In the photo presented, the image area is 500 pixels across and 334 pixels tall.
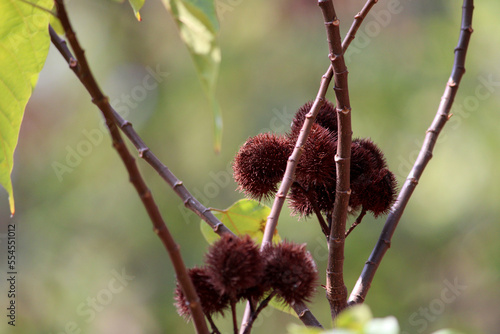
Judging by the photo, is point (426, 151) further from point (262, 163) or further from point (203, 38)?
point (203, 38)

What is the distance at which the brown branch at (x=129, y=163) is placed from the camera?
16.5 inches

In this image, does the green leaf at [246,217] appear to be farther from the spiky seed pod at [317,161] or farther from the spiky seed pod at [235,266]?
the spiky seed pod at [235,266]

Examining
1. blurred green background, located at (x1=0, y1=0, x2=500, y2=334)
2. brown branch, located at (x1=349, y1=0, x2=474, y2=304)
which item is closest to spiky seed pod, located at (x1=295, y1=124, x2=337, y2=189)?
brown branch, located at (x1=349, y1=0, x2=474, y2=304)

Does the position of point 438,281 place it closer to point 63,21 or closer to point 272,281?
point 272,281

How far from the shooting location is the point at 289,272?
56 centimetres

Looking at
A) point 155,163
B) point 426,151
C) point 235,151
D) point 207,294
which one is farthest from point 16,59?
point 235,151

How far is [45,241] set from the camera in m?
3.64

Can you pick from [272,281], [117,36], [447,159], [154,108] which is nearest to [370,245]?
[447,159]

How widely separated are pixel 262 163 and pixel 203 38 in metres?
0.35

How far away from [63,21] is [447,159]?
3216mm

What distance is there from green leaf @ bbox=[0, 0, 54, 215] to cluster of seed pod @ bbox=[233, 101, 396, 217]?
0.31 m

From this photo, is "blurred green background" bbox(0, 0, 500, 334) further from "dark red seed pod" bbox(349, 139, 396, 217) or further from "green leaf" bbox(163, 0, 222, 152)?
"green leaf" bbox(163, 0, 222, 152)

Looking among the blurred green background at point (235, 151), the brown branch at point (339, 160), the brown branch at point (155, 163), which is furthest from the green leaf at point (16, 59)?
the blurred green background at point (235, 151)

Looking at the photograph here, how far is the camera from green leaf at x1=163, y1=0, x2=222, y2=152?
1.33 ft
